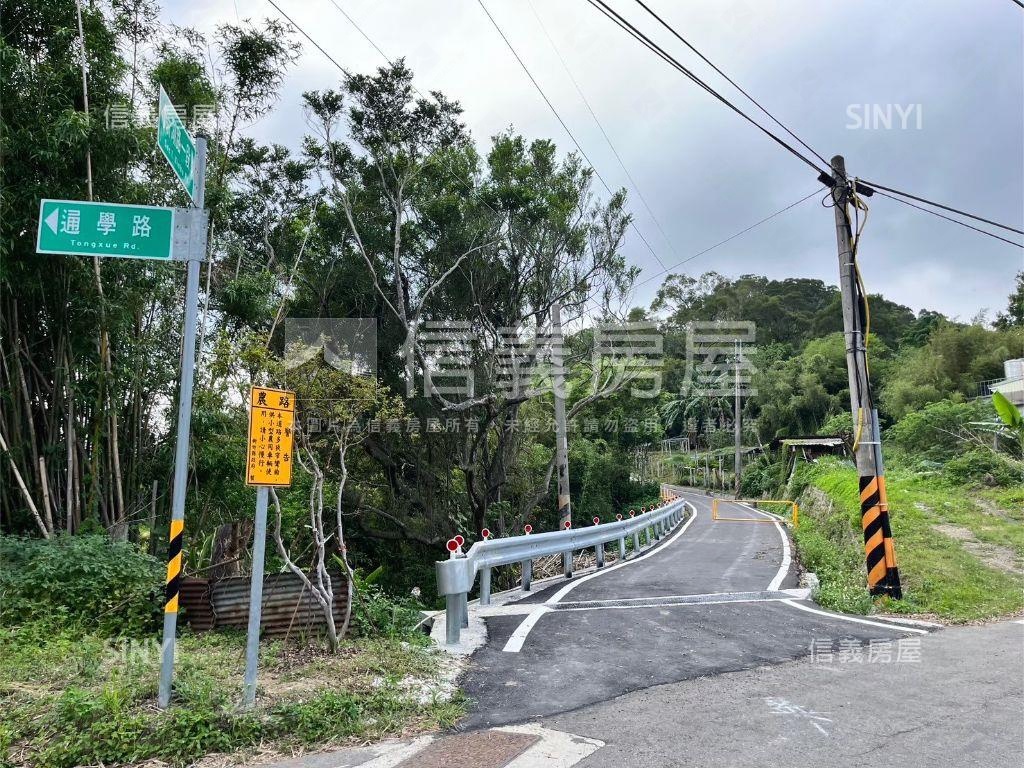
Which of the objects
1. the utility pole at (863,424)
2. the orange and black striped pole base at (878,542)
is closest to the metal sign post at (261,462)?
the utility pole at (863,424)

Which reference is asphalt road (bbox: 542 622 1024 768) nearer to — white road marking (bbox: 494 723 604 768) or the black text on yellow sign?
white road marking (bbox: 494 723 604 768)

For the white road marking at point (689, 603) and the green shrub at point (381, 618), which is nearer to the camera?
the green shrub at point (381, 618)

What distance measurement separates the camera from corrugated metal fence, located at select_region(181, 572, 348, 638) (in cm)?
609

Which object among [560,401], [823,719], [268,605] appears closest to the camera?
[823,719]

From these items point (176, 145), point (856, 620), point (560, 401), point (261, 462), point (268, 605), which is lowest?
point (856, 620)

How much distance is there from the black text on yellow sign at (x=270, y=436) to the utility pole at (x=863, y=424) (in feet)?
22.6

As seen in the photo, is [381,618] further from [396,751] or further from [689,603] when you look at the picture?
[689,603]

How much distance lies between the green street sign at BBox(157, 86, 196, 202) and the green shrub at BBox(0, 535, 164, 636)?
421cm

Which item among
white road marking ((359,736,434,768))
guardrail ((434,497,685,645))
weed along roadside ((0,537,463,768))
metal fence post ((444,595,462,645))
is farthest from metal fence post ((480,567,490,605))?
white road marking ((359,736,434,768))

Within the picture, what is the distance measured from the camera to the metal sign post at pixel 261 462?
4535mm

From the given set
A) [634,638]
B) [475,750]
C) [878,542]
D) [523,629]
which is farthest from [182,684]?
[878,542]

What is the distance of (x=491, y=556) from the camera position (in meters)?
7.98

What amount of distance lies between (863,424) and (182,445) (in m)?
7.90

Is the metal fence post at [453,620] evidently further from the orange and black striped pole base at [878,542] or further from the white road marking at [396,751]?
the orange and black striped pole base at [878,542]
